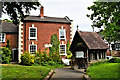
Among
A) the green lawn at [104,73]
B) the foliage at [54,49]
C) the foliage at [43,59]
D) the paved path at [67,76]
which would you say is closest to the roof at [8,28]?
the foliage at [43,59]

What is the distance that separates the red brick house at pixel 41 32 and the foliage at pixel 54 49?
672 mm

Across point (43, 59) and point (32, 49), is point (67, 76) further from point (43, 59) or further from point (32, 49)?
point (32, 49)

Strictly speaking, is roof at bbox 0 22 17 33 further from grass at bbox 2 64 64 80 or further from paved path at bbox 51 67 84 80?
paved path at bbox 51 67 84 80

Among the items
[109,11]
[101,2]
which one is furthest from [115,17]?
[101,2]

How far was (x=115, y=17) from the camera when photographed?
8000 millimetres

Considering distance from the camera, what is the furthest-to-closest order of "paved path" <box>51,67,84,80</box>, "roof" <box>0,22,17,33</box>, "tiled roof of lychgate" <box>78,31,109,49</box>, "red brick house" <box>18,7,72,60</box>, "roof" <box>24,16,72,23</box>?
"roof" <box>0,22,17,33</box>, "roof" <box>24,16,72,23</box>, "red brick house" <box>18,7,72,60</box>, "tiled roof of lychgate" <box>78,31,109,49</box>, "paved path" <box>51,67,84,80</box>

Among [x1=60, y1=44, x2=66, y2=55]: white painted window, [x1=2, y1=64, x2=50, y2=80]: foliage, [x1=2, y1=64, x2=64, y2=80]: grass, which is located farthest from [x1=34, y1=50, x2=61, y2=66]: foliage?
[x1=2, y1=64, x2=50, y2=80]: foliage

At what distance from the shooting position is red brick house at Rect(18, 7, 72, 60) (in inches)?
838

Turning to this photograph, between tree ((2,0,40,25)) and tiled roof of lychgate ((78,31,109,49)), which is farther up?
tree ((2,0,40,25))

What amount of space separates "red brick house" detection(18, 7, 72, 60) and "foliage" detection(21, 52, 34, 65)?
1361 mm

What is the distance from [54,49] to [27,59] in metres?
5.06

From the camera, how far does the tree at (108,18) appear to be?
25.8 ft

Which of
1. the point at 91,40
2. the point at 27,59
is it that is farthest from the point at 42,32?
the point at 91,40

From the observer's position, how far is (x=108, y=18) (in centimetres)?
871
